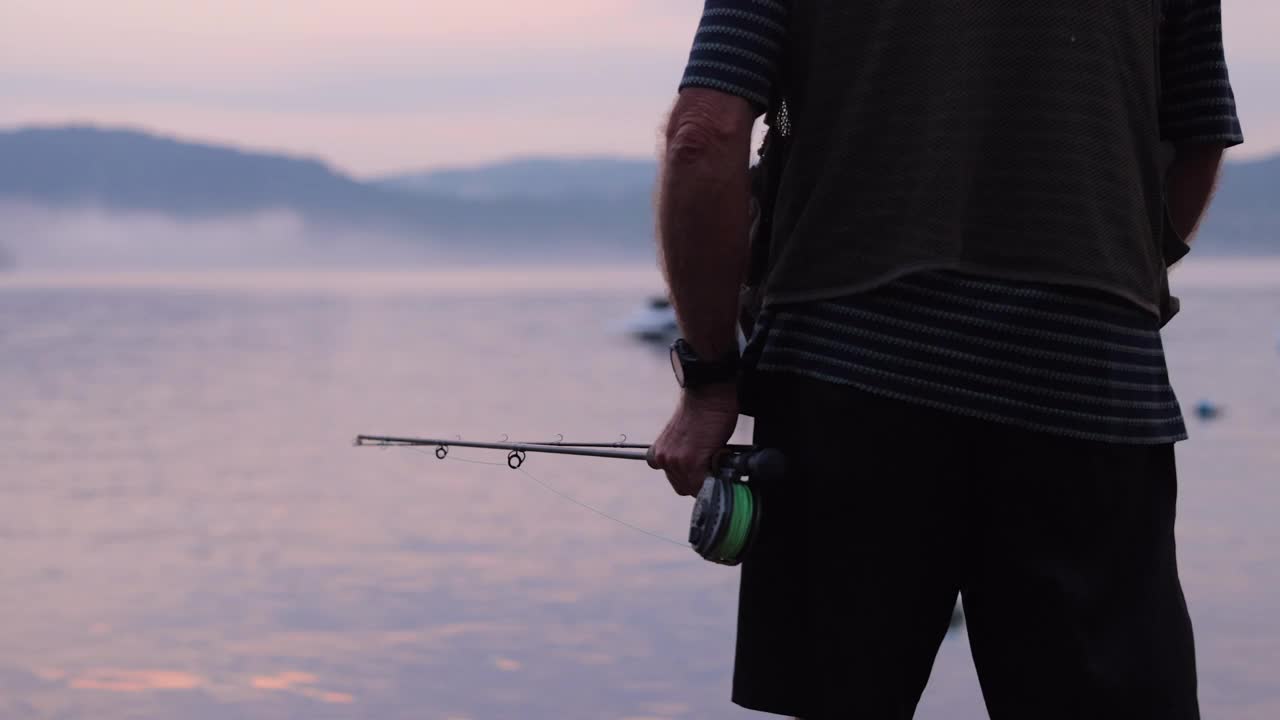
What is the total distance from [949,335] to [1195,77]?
22.4 inches

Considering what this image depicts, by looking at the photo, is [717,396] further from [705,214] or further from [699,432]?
[705,214]

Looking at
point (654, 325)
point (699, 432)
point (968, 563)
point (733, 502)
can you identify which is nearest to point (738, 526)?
point (733, 502)

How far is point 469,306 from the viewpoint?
87.8 m

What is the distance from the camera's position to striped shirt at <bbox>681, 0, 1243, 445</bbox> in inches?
91.5

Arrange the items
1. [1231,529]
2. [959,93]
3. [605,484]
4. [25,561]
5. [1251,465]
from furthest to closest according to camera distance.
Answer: [1251,465]
[605,484]
[1231,529]
[25,561]
[959,93]

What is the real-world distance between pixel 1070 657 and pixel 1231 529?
7.71m

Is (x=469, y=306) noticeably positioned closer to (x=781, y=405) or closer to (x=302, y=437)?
(x=302, y=437)

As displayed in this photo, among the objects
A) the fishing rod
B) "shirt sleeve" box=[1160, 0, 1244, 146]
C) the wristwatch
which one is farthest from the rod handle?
"shirt sleeve" box=[1160, 0, 1244, 146]

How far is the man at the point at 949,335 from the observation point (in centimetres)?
233

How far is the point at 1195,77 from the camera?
258cm

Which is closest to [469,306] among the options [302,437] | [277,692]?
[302,437]

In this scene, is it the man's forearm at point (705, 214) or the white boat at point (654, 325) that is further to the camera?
the white boat at point (654, 325)

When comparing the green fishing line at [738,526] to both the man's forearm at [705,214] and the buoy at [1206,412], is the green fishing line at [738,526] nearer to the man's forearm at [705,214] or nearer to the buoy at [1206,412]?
the man's forearm at [705,214]

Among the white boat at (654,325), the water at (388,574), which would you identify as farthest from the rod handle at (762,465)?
the white boat at (654,325)
